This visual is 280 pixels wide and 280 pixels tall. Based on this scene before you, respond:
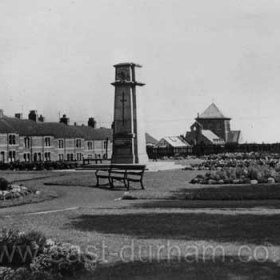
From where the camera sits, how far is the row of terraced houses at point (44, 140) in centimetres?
6844

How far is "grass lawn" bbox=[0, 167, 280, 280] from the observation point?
7645 millimetres

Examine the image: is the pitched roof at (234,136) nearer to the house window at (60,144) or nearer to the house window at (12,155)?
the house window at (60,144)

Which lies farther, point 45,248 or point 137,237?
point 137,237

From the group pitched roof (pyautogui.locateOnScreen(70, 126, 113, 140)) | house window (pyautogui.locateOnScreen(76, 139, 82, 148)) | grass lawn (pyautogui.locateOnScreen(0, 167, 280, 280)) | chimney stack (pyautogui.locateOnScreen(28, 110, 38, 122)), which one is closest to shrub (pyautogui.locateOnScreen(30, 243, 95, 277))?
grass lawn (pyautogui.locateOnScreen(0, 167, 280, 280))

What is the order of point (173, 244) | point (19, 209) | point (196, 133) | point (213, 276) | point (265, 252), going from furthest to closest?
1. point (196, 133)
2. point (19, 209)
3. point (173, 244)
4. point (265, 252)
5. point (213, 276)

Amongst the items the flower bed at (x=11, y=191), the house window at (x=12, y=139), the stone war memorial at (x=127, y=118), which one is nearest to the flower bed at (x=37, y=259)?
the flower bed at (x=11, y=191)

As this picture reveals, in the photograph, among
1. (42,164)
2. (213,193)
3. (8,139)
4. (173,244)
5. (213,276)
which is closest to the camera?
(213,276)

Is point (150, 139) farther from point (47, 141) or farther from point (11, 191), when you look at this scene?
point (11, 191)

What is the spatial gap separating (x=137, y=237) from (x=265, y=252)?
255 cm

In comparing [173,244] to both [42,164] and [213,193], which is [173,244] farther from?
[42,164]

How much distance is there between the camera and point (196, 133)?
12056cm

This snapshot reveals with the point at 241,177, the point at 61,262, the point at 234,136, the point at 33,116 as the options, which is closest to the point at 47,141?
the point at 33,116

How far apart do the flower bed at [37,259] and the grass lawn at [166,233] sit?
1.15 ft

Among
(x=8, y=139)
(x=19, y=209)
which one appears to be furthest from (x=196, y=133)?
(x=19, y=209)
